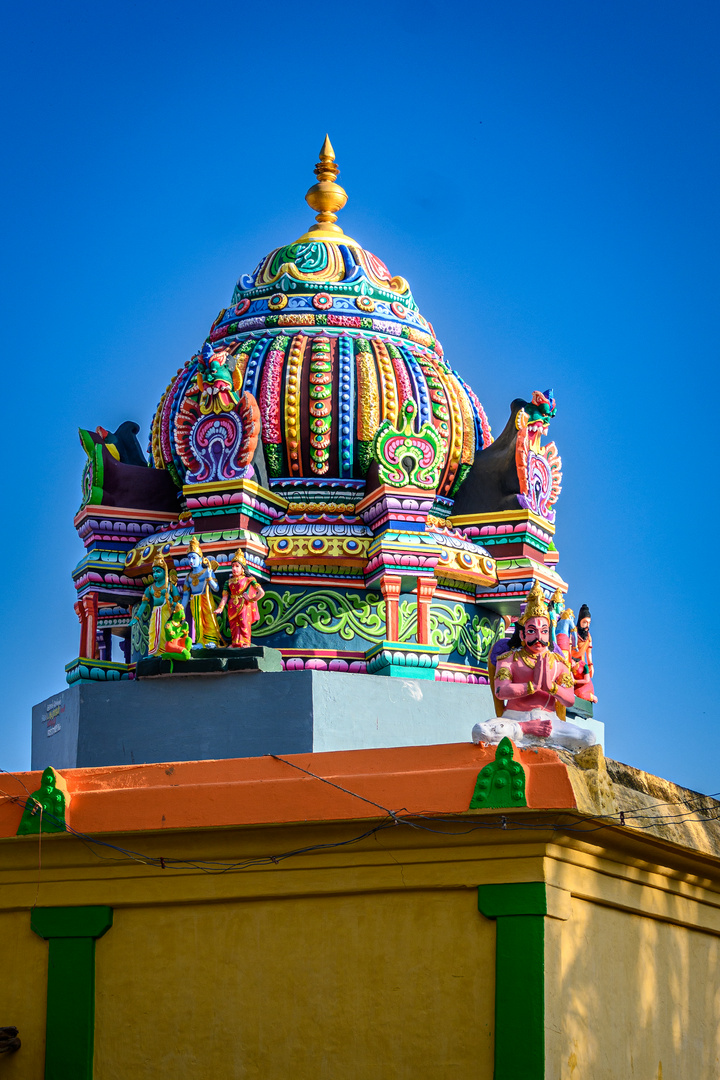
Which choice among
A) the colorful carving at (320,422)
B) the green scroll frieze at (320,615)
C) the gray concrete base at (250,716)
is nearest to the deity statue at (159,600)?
the gray concrete base at (250,716)

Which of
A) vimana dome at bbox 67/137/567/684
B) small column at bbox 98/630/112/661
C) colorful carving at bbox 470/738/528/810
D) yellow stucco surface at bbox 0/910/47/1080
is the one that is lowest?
yellow stucco surface at bbox 0/910/47/1080

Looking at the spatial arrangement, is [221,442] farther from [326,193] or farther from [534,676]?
[534,676]

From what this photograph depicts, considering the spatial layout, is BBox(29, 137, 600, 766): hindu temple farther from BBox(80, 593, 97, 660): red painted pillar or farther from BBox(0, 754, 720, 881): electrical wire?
BBox(0, 754, 720, 881): electrical wire

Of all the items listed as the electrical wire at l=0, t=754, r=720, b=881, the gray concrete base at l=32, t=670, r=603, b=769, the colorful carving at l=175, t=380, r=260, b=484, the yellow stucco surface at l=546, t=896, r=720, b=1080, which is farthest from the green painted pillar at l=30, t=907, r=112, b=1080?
the colorful carving at l=175, t=380, r=260, b=484

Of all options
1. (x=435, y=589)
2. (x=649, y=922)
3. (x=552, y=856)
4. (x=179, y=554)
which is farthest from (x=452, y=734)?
(x=552, y=856)

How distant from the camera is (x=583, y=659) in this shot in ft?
54.9

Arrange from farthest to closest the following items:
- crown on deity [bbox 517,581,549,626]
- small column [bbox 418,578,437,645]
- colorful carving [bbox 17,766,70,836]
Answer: small column [bbox 418,578,437,645] < crown on deity [bbox 517,581,549,626] < colorful carving [bbox 17,766,70,836]

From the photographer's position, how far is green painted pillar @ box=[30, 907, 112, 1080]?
1026 centimetres

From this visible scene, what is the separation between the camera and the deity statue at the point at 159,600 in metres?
15.0

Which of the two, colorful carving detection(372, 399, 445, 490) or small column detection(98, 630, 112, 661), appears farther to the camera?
small column detection(98, 630, 112, 661)

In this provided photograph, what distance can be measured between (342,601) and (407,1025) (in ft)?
23.2

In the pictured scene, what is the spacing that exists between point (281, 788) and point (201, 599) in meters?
5.27

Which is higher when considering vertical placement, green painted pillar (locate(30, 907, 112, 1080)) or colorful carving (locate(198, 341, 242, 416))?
colorful carving (locate(198, 341, 242, 416))

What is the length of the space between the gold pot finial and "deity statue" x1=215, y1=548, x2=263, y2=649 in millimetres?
5658
